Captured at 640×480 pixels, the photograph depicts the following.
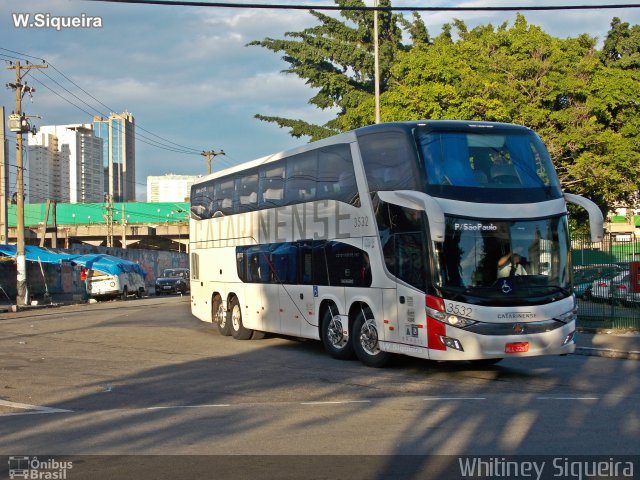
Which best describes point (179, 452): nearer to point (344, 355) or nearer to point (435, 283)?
point (435, 283)

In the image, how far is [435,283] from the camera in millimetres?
13148

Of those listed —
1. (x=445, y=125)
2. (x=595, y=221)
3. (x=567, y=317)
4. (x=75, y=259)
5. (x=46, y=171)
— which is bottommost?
(x=567, y=317)

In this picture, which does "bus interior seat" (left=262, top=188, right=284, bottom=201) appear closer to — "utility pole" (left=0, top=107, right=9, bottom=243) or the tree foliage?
the tree foliage

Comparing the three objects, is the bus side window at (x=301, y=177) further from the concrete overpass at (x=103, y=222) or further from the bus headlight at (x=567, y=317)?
the concrete overpass at (x=103, y=222)

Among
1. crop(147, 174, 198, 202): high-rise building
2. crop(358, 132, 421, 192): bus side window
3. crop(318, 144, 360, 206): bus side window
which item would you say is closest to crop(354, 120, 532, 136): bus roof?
crop(358, 132, 421, 192): bus side window

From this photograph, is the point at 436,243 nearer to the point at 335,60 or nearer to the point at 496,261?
the point at 496,261

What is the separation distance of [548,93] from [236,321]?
21.0m

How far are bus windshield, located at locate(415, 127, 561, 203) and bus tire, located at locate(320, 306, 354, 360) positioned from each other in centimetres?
401

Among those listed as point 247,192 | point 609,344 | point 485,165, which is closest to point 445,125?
point 485,165

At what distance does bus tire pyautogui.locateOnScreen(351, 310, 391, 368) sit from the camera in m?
15.0

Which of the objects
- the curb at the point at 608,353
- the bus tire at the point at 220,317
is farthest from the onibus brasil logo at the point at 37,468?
the bus tire at the point at 220,317

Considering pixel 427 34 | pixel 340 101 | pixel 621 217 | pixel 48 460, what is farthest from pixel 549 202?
pixel 621 217

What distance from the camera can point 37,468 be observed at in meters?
7.44

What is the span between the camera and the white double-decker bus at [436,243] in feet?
42.9
